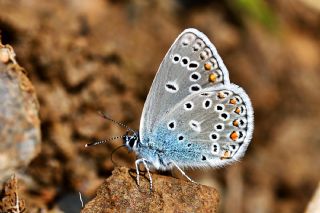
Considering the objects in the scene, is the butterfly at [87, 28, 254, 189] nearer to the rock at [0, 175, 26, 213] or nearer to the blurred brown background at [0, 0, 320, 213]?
the blurred brown background at [0, 0, 320, 213]

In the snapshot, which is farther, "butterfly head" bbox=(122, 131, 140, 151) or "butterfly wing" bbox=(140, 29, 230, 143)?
"butterfly head" bbox=(122, 131, 140, 151)

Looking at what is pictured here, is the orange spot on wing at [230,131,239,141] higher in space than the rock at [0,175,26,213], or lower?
higher

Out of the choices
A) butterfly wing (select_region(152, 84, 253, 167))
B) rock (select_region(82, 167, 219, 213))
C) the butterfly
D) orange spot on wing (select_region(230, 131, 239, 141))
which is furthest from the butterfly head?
orange spot on wing (select_region(230, 131, 239, 141))

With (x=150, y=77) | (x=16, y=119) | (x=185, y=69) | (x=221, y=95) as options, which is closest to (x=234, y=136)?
(x=221, y=95)

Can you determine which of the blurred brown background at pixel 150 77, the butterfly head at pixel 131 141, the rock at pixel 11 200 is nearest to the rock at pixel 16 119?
the blurred brown background at pixel 150 77

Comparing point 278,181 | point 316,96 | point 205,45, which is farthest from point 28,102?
point 316,96

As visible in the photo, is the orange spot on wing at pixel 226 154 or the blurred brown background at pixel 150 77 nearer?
the orange spot on wing at pixel 226 154

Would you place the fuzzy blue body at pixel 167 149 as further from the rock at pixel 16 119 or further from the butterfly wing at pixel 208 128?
the rock at pixel 16 119
